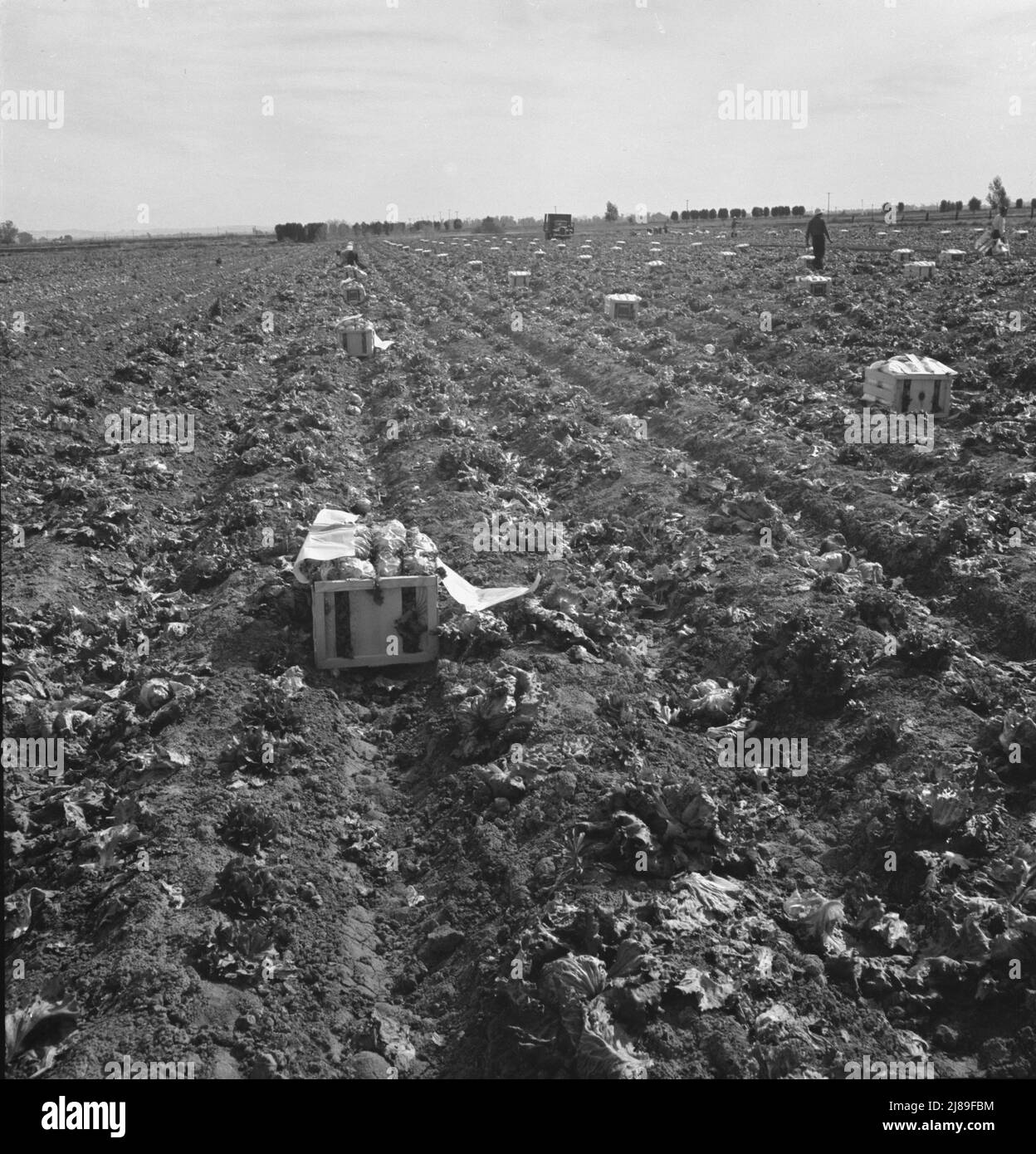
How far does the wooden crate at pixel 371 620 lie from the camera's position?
8289mm

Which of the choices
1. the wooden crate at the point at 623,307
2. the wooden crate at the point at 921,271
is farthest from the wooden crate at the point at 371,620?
the wooden crate at the point at 921,271

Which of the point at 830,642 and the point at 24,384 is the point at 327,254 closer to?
the point at 24,384

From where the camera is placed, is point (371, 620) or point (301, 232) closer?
point (371, 620)

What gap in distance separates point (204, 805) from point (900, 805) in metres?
4.55

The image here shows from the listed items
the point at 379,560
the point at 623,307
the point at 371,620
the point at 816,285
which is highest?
the point at 816,285

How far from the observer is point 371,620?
8.43 m

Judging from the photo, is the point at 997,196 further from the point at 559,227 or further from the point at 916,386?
the point at 916,386

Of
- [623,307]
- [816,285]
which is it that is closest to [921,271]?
[816,285]

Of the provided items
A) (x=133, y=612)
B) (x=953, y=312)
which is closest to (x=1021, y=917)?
(x=133, y=612)

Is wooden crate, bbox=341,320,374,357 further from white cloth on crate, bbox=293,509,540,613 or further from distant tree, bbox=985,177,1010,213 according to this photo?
distant tree, bbox=985,177,1010,213

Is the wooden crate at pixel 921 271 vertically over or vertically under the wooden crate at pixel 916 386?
over

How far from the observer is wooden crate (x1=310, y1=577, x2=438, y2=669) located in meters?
8.29

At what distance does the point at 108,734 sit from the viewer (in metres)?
7.36

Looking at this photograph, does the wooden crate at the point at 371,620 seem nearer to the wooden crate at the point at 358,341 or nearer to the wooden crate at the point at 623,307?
the wooden crate at the point at 358,341
